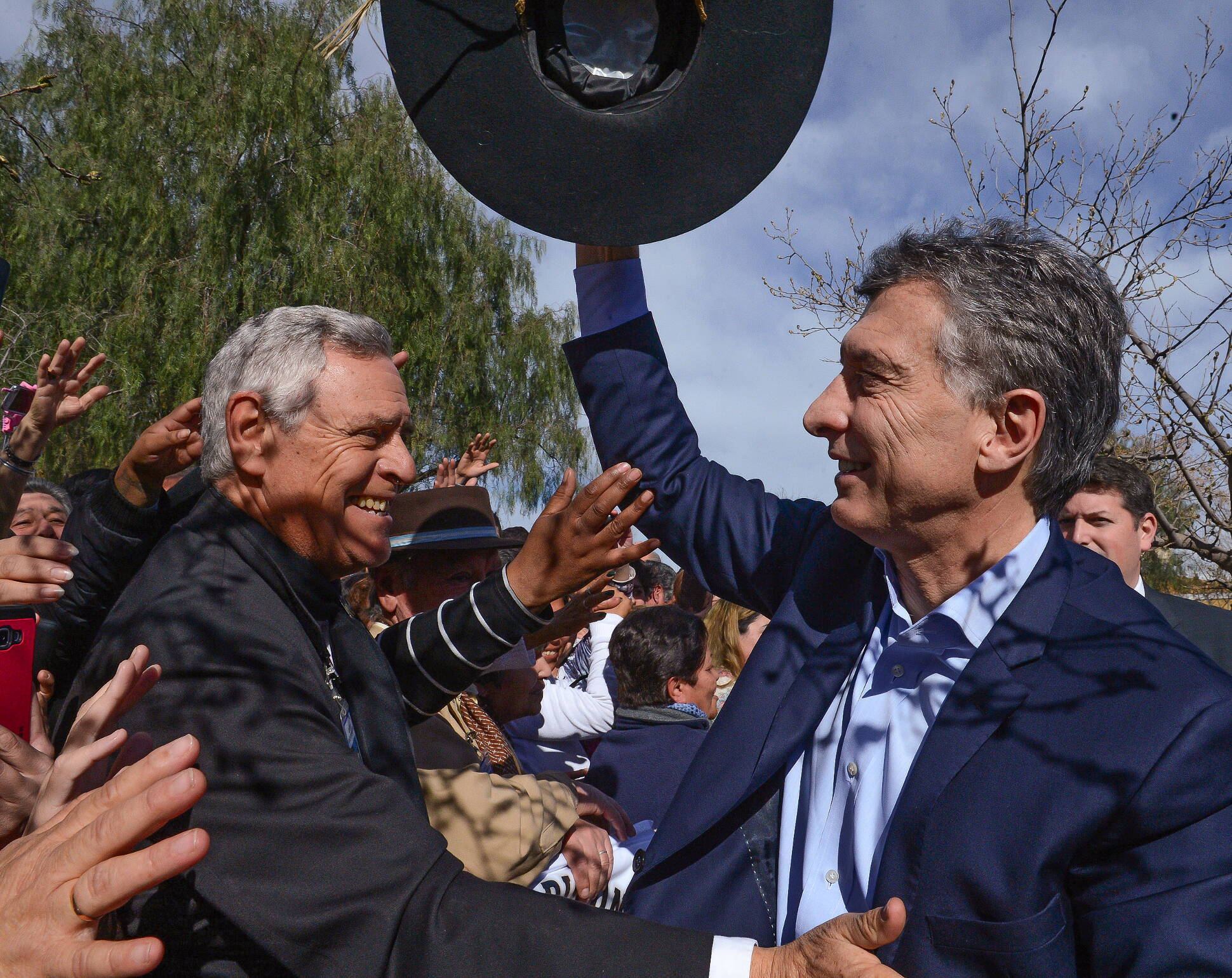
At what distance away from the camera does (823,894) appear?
203 centimetres

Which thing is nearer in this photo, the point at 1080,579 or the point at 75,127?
the point at 1080,579

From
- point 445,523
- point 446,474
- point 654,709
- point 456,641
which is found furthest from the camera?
point 446,474

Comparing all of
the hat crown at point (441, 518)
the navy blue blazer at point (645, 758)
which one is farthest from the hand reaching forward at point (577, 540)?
the navy blue blazer at point (645, 758)

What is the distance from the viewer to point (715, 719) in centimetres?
240

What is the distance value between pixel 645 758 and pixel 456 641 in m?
1.91

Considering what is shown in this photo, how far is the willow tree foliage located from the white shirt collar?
466 inches

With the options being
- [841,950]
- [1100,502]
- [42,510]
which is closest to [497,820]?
[841,950]

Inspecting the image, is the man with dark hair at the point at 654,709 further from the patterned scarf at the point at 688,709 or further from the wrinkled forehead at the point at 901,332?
the wrinkled forehead at the point at 901,332

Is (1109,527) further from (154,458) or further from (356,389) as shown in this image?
(154,458)

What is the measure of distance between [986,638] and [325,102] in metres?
14.7

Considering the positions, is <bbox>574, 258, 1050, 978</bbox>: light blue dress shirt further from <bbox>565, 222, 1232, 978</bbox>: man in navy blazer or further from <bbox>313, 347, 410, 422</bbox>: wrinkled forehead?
<bbox>313, 347, 410, 422</bbox>: wrinkled forehead

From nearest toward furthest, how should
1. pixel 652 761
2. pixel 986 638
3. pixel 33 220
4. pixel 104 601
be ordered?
pixel 986 638 < pixel 104 601 < pixel 652 761 < pixel 33 220

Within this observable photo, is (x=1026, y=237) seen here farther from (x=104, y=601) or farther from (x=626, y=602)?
(x=626, y=602)

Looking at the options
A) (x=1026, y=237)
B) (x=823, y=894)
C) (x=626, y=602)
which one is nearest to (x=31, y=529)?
→ (x=823, y=894)
